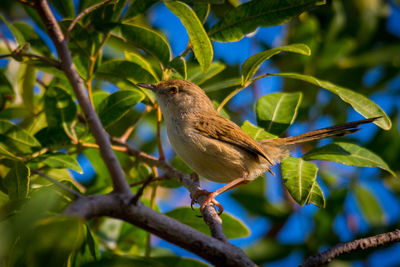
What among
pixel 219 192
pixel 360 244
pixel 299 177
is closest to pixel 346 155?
pixel 299 177

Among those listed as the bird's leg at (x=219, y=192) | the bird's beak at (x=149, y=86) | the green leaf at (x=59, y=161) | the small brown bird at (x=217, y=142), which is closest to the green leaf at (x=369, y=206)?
the small brown bird at (x=217, y=142)

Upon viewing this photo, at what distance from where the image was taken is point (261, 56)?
8.38ft

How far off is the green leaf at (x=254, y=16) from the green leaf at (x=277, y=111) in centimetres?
62

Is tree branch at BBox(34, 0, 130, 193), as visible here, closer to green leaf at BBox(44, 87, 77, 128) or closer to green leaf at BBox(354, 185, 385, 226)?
green leaf at BBox(44, 87, 77, 128)

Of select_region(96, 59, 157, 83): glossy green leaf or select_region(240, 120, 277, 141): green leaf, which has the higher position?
select_region(96, 59, 157, 83): glossy green leaf

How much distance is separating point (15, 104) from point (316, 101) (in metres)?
3.06

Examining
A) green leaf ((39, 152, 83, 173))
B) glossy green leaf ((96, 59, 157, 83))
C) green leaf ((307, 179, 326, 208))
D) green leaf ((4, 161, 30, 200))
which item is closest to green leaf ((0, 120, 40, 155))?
green leaf ((39, 152, 83, 173))

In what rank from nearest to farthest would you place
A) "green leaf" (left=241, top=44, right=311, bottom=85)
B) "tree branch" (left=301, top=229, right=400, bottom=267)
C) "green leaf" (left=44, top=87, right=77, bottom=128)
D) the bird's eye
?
"tree branch" (left=301, top=229, right=400, bottom=267)
"green leaf" (left=241, top=44, right=311, bottom=85)
"green leaf" (left=44, top=87, right=77, bottom=128)
the bird's eye

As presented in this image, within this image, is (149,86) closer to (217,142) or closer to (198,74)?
(198,74)

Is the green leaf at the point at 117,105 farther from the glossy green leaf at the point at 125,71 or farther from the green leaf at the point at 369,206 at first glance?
the green leaf at the point at 369,206

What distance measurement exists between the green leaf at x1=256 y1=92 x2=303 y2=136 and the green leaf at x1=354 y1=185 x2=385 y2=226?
1436 mm

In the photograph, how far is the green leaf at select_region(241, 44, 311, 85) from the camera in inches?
97.2

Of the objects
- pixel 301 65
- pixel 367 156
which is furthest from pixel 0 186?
pixel 301 65

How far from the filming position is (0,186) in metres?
2.48
